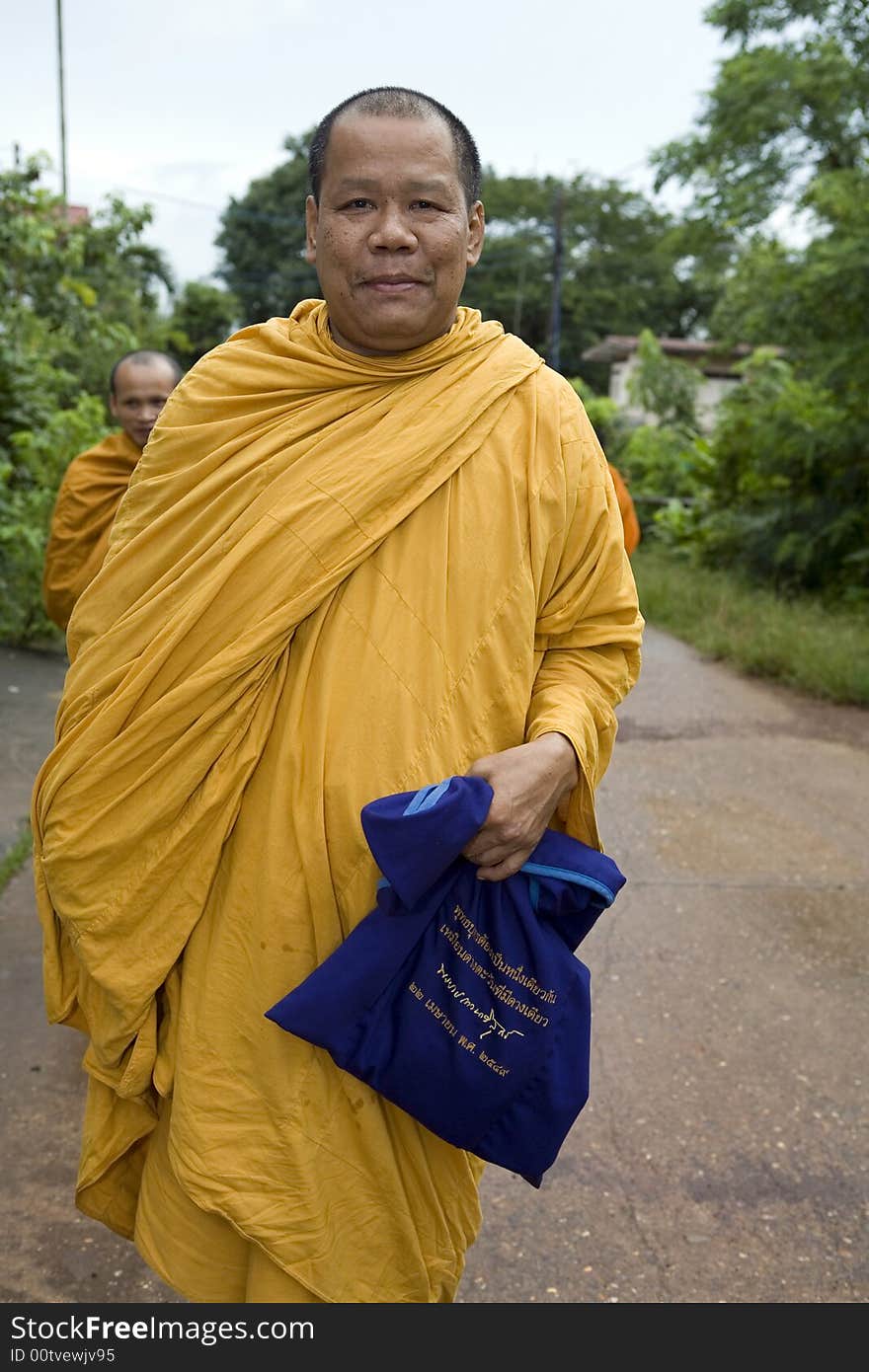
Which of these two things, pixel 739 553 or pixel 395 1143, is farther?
pixel 739 553

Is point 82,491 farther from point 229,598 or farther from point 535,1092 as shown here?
point 535,1092

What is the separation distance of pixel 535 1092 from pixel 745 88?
1243 cm

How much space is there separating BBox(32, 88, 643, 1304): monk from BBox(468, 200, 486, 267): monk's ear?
2.8 inches

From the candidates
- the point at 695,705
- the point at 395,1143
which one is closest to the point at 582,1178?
the point at 395,1143

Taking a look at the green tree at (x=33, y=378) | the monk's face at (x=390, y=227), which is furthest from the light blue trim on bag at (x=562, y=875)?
the green tree at (x=33, y=378)

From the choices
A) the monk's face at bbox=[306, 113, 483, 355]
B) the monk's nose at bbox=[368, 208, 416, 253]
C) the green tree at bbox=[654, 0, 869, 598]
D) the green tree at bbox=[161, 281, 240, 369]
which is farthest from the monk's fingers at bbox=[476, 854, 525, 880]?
the green tree at bbox=[161, 281, 240, 369]

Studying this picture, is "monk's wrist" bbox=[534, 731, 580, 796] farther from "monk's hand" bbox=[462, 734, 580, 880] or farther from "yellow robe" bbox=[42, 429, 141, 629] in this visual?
"yellow robe" bbox=[42, 429, 141, 629]

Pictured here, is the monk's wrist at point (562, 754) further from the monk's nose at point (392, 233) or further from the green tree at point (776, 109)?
the green tree at point (776, 109)

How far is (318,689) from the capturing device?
2.02 m

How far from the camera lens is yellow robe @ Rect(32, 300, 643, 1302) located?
200cm

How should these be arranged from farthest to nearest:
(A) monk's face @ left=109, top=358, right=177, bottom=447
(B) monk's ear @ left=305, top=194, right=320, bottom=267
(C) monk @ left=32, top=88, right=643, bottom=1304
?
(A) monk's face @ left=109, top=358, right=177, bottom=447
(B) monk's ear @ left=305, top=194, right=320, bottom=267
(C) monk @ left=32, top=88, right=643, bottom=1304

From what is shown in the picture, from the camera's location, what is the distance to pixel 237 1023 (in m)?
2.07

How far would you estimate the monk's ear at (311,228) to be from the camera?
218 centimetres

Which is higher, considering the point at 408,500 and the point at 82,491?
the point at 408,500
